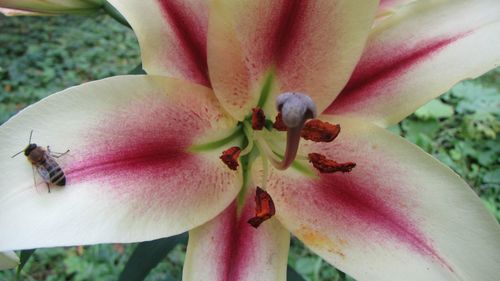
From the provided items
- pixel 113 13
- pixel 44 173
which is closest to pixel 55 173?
pixel 44 173

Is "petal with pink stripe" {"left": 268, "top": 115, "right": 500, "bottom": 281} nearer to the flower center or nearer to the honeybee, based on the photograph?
the flower center

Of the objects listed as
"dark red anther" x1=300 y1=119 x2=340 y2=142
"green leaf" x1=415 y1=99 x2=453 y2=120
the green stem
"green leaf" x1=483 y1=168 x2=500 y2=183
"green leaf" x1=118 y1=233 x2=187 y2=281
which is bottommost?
"green leaf" x1=118 y1=233 x2=187 y2=281

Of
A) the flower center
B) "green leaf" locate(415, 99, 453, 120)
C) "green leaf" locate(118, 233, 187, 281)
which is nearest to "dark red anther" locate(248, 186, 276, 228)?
the flower center

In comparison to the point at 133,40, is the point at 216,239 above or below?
above

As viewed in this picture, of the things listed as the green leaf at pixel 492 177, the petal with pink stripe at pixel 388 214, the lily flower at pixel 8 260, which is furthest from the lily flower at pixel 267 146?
the green leaf at pixel 492 177

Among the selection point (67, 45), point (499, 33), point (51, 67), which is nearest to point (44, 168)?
point (499, 33)

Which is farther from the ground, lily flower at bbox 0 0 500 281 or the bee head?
lily flower at bbox 0 0 500 281

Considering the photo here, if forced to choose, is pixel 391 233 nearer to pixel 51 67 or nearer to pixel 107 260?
pixel 107 260
